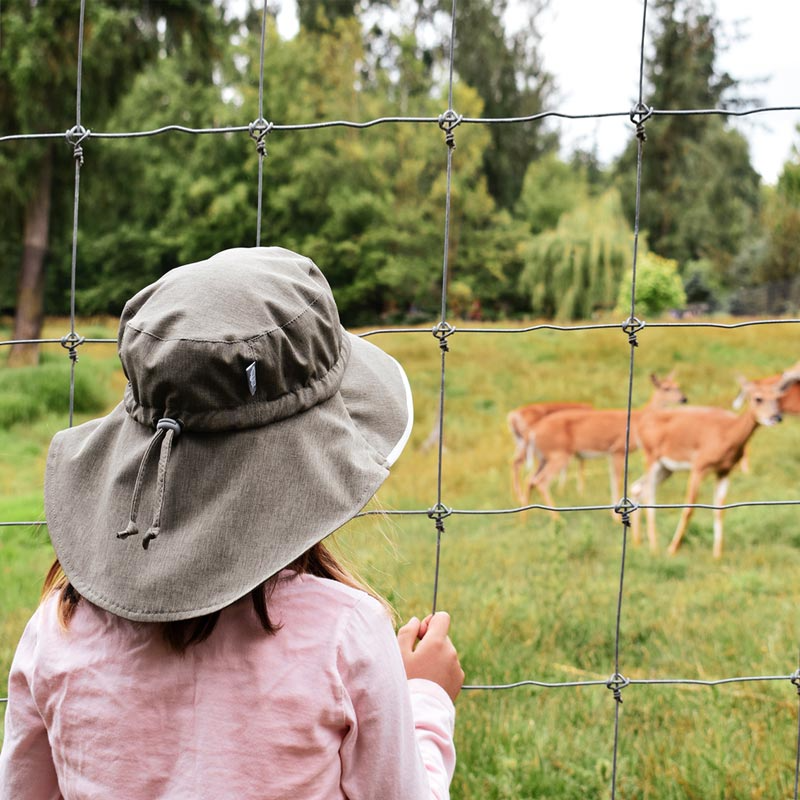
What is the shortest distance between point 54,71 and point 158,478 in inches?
385

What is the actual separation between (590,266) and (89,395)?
24.3 feet

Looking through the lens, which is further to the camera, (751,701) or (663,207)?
(663,207)

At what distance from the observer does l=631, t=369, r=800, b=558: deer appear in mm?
4262

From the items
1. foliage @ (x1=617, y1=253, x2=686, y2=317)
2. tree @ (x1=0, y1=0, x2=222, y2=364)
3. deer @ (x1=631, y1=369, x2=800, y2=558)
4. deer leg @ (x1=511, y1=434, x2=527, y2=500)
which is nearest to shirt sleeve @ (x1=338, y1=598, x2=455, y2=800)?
deer @ (x1=631, y1=369, x2=800, y2=558)

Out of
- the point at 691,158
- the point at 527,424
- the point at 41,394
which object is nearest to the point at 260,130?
the point at 527,424

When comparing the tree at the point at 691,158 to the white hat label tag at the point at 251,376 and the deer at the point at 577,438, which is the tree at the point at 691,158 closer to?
the deer at the point at 577,438

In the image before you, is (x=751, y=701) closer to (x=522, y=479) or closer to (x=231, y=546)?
(x=231, y=546)

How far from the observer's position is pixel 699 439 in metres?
4.46

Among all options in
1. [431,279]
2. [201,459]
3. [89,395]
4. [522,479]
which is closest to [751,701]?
[201,459]

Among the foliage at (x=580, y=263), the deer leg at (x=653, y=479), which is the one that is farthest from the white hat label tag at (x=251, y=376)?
the foliage at (x=580, y=263)

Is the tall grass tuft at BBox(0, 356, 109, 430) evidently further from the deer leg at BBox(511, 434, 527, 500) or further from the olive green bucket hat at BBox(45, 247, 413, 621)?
the olive green bucket hat at BBox(45, 247, 413, 621)

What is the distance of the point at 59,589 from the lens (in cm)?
88

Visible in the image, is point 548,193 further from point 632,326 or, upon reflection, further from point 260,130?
point 260,130

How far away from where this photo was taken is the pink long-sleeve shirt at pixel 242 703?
2.63 ft
